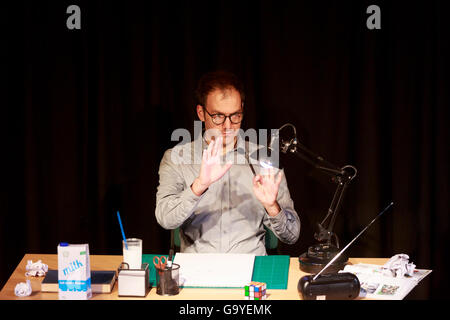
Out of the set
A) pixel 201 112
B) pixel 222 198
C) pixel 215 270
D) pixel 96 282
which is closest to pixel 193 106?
pixel 201 112

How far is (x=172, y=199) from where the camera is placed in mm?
2445

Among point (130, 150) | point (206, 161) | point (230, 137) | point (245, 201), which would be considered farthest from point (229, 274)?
point (130, 150)

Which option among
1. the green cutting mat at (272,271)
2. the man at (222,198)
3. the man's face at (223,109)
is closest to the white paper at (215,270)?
the green cutting mat at (272,271)

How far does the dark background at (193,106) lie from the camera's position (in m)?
3.13

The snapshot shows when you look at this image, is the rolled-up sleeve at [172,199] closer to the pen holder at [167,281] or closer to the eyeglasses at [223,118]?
the eyeglasses at [223,118]

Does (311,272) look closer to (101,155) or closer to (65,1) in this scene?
(101,155)

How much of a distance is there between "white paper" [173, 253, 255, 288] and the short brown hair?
81 cm

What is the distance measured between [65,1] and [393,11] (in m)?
1.94

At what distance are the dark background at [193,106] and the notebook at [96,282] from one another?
134 cm

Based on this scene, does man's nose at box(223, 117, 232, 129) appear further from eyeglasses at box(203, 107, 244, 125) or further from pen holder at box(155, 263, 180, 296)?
pen holder at box(155, 263, 180, 296)

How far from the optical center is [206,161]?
2188 mm

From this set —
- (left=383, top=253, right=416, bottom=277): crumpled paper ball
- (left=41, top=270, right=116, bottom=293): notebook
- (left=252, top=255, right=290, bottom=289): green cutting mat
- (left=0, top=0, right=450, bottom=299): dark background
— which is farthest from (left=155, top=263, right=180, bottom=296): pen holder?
(left=0, top=0, right=450, bottom=299): dark background

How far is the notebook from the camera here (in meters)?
1.84

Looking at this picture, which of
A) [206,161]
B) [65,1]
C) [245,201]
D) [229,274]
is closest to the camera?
[229,274]
